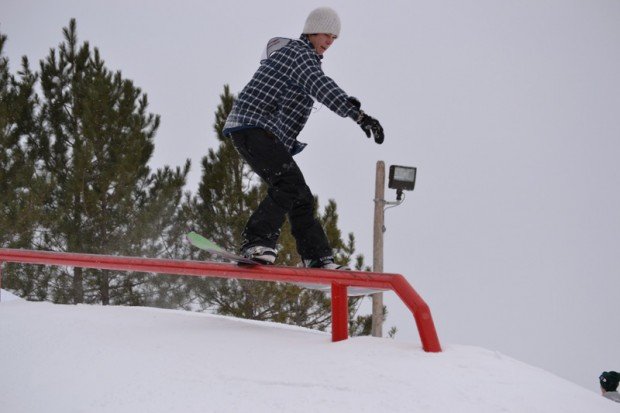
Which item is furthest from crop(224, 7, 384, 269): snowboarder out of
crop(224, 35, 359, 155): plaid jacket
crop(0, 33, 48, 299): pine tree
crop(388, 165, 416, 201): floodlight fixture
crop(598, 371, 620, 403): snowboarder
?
crop(0, 33, 48, 299): pine tree

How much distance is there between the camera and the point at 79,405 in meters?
2.28

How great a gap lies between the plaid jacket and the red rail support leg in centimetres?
92

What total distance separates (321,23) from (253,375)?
6.67 ft

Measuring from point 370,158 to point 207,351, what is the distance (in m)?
136

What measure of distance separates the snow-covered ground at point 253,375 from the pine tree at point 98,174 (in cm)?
941

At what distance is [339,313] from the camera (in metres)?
3.02

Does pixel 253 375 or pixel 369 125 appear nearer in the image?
pixel 253 375

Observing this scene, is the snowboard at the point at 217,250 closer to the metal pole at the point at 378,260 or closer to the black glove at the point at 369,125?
the black glove at the point at 369,125

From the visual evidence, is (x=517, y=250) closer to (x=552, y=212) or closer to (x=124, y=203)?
(x=552, y=212)

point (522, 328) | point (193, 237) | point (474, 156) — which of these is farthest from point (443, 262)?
point (193, 237)

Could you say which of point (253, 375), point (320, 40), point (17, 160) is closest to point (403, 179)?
point (320, 40)

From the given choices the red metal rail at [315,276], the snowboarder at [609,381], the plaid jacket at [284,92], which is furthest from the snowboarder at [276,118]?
the snowboarder at [609,381]

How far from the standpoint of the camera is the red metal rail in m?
2.72

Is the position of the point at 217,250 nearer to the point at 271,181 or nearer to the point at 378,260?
the point at 271,181
